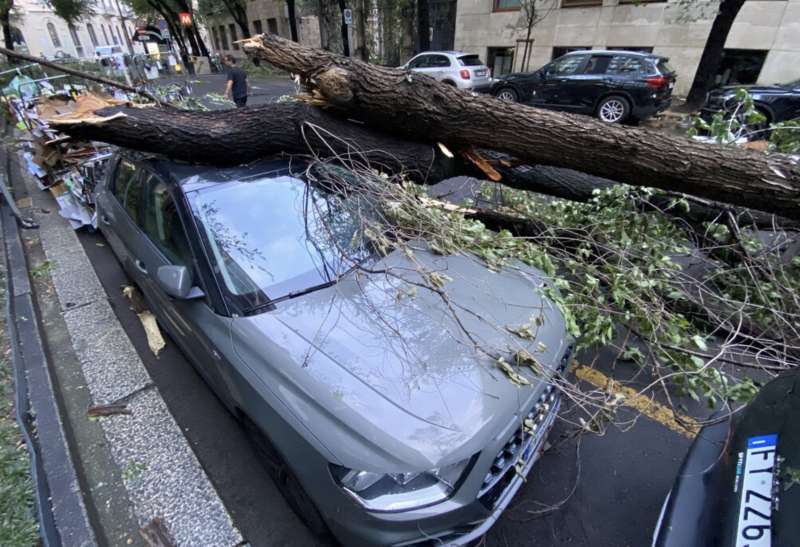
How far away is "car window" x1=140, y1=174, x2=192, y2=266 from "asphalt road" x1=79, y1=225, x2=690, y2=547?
→ 3.49 feet

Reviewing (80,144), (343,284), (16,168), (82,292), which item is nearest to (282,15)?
(16,168)

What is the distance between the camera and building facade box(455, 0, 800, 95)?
11.6 m

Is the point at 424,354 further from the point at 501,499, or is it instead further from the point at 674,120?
the point at 674,120

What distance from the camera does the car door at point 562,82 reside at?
10.0 meters

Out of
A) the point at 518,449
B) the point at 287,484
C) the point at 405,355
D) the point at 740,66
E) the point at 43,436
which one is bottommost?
the point at 43,436

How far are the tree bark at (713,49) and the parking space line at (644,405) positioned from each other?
38.8ft

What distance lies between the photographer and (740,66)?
40.9ft

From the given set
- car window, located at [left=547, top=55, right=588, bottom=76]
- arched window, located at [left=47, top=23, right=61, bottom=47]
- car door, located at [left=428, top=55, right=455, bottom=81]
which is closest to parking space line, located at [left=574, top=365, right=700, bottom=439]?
car window, located at [left=547, top=55, right=588, bottom=76]

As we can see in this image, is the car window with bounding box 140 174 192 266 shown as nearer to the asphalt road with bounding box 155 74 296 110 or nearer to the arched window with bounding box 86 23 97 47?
the asphalt road with bounding box 155 74 296 110

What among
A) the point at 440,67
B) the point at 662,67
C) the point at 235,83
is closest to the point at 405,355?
the point at 235,83

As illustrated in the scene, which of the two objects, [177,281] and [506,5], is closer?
[177,281]

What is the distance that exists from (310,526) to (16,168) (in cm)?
1005

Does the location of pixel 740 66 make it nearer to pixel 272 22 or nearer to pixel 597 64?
pixel 597 64

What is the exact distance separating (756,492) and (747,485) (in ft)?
0.14
